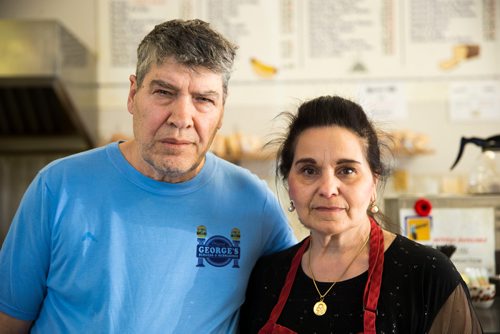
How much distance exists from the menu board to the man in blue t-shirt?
2.98 meters

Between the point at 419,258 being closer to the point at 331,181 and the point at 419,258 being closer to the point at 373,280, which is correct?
the point at 373,280

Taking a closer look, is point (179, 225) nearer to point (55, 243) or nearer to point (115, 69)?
point (55, 243)

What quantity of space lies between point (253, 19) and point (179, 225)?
3.20m

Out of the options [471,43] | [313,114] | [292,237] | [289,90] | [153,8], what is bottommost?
[292,237]


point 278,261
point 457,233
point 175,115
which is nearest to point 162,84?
point 175,115

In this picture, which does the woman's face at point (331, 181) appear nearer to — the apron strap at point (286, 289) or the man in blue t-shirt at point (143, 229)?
the apron strap at point (286, 289)

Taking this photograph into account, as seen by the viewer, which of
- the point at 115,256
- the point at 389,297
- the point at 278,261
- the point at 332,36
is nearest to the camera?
the point at 389,297

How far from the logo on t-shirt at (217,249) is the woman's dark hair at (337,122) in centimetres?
25

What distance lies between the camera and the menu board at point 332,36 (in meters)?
4.22

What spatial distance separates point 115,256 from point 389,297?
70 centimetres

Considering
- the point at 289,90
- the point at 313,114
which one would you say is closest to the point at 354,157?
the point at 313,114

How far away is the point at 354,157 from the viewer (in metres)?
1.38

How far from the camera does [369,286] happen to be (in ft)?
4.32

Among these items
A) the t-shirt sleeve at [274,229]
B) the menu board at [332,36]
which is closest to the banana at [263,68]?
the menu board at [332,36]
